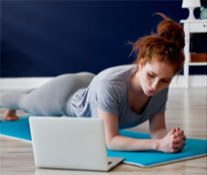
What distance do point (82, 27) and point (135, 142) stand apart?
12.2 feet

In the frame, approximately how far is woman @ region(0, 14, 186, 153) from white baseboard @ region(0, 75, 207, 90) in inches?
113

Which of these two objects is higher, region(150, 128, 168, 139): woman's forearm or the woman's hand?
the woman's hand

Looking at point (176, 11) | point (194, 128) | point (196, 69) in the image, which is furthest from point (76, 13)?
point (194, 128)

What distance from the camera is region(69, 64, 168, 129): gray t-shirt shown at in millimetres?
2086

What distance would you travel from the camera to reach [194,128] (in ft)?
9.29

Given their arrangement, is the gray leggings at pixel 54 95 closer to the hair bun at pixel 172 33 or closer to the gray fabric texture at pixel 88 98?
the gray fabric texture at pixel 88 98

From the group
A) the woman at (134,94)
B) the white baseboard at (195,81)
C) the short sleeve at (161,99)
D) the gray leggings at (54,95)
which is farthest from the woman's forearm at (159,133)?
the white baseboard at (195,81)

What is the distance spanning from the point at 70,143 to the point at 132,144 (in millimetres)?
386

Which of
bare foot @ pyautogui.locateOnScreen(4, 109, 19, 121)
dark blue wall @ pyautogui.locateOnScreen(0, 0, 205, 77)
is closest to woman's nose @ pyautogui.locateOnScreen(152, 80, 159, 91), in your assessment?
bare foot @ pyautogui.locateOnScreen(4, 109, 19, 121)

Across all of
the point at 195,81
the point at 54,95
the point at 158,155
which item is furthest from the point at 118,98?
the point at 195,81

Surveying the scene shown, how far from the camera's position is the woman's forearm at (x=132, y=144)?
6.59ft

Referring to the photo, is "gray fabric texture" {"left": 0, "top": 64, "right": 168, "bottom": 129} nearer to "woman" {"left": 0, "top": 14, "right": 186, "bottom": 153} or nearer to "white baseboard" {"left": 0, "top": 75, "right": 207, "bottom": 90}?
"woman" {"left": 0, "top": 14, "right": 186, "bottom": 153}

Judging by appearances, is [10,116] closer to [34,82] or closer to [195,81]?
[34,82]

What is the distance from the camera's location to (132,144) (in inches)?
80.2
